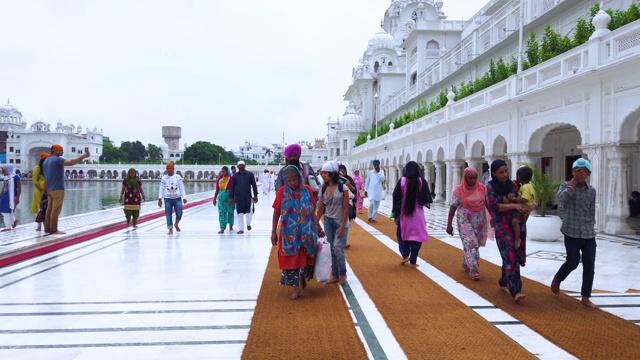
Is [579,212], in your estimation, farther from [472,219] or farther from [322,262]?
[322,262]

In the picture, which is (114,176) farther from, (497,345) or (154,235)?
(497,345)

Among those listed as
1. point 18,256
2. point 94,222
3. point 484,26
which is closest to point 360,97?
point 484,26

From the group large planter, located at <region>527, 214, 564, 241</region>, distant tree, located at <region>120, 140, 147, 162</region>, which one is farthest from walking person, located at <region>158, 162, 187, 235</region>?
distant tree, located at <region>120, 140, 147, 162</region>

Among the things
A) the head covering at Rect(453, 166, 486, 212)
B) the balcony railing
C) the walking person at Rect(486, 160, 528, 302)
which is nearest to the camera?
the walking person at Rect(486, 160, 528, 302)

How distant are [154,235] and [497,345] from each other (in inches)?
310

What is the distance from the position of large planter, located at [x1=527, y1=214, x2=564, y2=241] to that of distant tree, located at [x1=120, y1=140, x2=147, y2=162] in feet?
357

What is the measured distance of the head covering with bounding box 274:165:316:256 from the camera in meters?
4.73

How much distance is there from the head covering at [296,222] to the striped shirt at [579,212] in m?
2.54

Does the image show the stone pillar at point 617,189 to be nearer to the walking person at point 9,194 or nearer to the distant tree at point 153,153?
the walking person at point 9,194

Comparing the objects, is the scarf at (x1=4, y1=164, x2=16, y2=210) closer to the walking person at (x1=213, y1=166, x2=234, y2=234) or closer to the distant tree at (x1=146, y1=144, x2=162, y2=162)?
the walking person at (x1=213, y1=166, x2=234, y2=234)

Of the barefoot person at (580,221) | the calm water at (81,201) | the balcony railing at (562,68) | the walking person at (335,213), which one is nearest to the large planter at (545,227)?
the balcony railing at (562,68)

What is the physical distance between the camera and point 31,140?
9525 cm

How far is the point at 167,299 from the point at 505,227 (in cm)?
356

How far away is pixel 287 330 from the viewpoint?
149 inches
